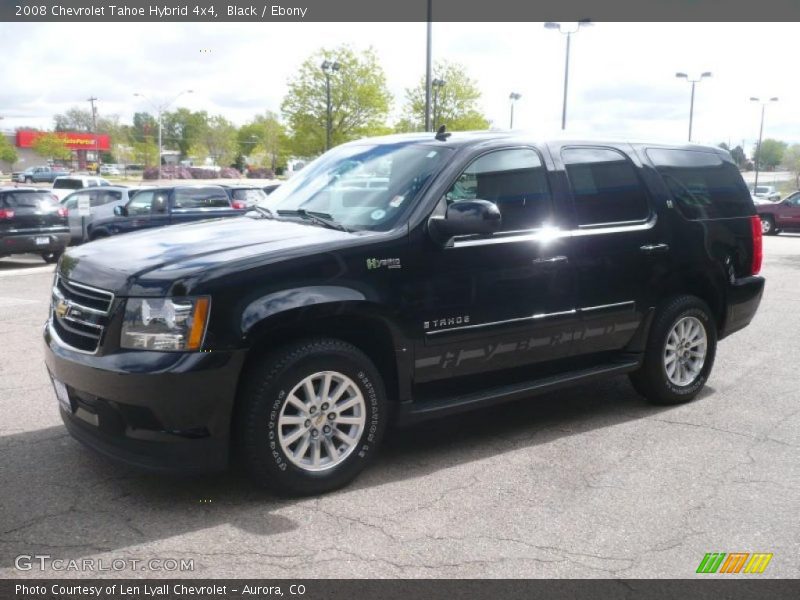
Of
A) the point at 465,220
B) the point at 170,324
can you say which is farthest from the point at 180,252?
the point at 465,220

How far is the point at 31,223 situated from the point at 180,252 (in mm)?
12926

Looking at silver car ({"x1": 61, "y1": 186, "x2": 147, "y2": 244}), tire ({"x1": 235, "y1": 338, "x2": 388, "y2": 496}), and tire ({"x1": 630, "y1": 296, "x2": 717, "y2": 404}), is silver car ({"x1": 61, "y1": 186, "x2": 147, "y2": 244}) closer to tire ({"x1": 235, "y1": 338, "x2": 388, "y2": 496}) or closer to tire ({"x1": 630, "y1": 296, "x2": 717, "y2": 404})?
tire ({"x1": 630, "y1": 296, "x2": 717, "y2": 404})

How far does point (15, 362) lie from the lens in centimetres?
711

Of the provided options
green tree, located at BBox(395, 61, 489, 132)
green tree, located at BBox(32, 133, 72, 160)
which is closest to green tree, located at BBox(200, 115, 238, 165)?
green tree, located at BBox(32, 133, 72, 160)

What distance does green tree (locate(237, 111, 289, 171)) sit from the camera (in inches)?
3548

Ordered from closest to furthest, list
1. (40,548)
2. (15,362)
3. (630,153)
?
(40,548), (630,153), (15,362)

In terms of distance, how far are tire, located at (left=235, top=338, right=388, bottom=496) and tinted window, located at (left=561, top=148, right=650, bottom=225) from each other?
1.93m

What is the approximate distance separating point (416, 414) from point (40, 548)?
1974 mm

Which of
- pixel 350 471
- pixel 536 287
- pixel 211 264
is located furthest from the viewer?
pixel 536 287

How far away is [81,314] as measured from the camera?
4.11 metres

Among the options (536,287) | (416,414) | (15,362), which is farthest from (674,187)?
(15,362)

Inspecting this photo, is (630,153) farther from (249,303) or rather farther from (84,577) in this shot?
(84,577)

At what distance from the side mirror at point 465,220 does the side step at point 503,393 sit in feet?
3.03

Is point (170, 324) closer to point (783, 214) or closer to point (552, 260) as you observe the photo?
point (552, 260)
